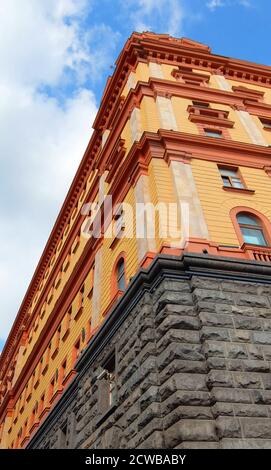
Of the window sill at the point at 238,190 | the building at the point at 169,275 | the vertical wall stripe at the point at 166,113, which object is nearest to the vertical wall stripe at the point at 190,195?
the building at the point at 169,275

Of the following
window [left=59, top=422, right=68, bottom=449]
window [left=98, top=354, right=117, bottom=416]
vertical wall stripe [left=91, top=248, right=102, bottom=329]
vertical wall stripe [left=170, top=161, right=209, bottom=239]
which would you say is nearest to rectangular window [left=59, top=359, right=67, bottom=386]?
window [left=59, top=422, right=68, bottom=449]

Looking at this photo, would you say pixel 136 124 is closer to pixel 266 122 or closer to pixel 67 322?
pixel 266 122

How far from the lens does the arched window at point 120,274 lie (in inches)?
537

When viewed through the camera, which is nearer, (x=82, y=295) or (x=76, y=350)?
(x=76, y=350)

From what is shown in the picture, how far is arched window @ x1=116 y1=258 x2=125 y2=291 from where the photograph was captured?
44.7ft

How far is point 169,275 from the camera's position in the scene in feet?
32.9

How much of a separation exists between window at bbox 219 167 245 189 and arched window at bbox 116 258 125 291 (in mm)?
4346

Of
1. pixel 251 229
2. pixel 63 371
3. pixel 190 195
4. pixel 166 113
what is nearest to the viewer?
pixel 251 229

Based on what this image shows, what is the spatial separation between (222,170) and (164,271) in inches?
243

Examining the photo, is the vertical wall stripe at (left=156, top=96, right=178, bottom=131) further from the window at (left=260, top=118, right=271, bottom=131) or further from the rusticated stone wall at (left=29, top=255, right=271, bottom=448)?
the rusticated stone wall at (left=29, top=255, right=271, bottom=448)

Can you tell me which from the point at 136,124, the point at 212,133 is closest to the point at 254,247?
the point at 212,133

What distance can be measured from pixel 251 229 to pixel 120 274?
4.49 meters

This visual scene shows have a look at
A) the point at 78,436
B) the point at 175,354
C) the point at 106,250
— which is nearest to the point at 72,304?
the point at 106,250

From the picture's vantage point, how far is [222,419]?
24.7 ft
